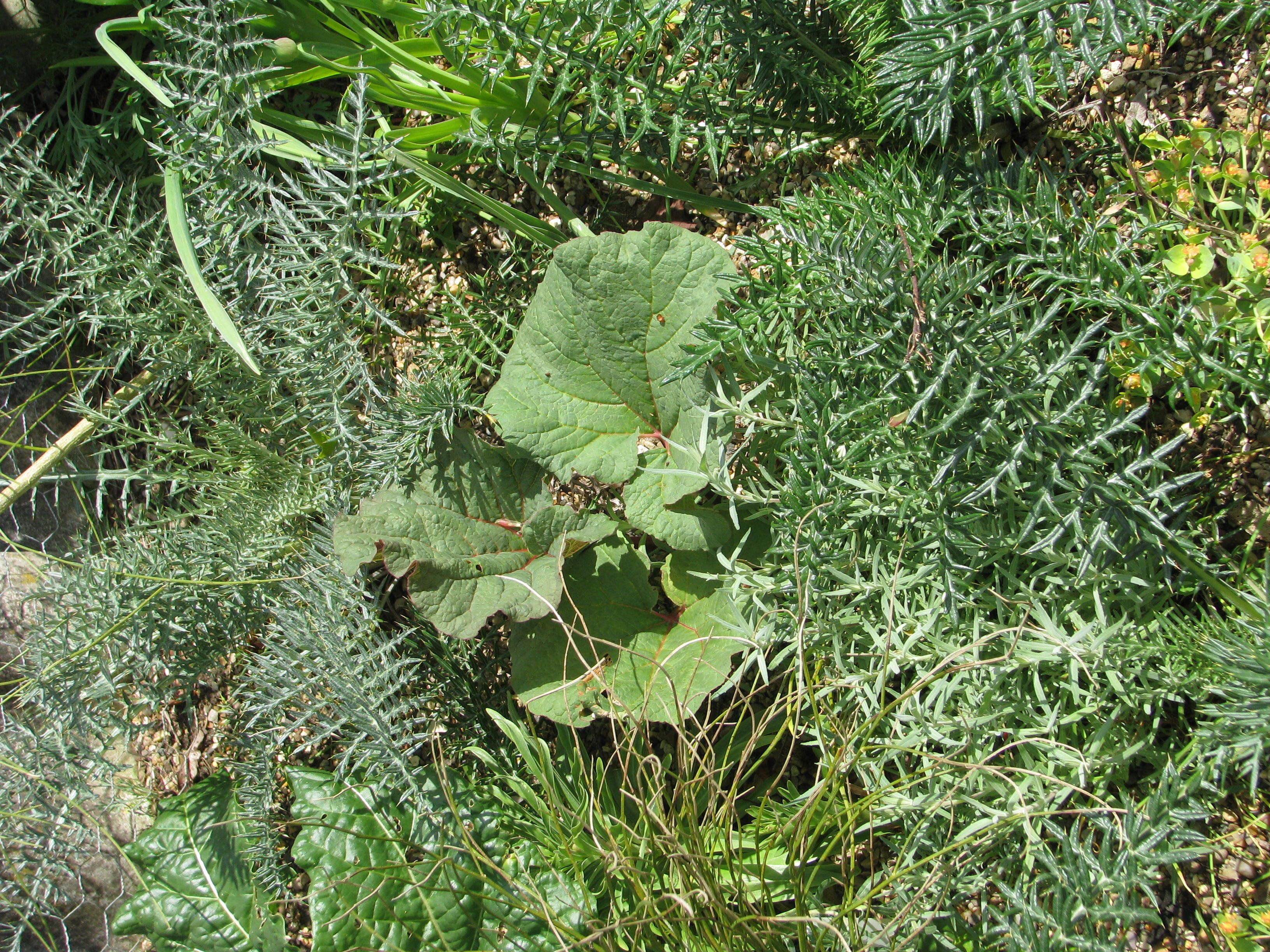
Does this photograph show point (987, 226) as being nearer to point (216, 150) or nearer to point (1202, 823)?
point (1202, 823)

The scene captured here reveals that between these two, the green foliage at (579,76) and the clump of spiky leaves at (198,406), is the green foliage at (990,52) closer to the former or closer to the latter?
the green foliage at (579,76)

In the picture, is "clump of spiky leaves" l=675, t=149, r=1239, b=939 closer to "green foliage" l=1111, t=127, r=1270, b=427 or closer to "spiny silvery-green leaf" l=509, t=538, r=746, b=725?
"green foliage" l=1111, t=127, r=1270, b=427

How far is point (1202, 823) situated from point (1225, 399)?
0.72m

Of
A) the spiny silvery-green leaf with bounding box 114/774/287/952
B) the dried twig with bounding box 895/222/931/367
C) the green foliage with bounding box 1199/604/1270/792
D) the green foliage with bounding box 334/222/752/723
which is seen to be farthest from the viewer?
the spiny silvery-green leaf with bounding box 114/774/287/952

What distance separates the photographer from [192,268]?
5.90ft

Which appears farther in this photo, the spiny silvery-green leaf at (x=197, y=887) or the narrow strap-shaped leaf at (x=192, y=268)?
the spiny silvery-green leaf at (x=197, y=887)

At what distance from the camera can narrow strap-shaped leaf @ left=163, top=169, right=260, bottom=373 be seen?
176 cm

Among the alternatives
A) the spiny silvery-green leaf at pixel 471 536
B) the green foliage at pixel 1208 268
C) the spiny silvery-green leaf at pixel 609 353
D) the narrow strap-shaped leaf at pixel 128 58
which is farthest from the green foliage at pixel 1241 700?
the narrow strap-shaped leaf at pixel 128 58

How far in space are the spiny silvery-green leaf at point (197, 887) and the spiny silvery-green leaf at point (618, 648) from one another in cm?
89

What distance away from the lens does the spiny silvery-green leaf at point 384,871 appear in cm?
180

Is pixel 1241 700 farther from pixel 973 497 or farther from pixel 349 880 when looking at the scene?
pixel 349 880

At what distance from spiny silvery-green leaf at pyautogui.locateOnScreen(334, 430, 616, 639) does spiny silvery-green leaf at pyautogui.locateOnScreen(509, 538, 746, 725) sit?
0.09 m

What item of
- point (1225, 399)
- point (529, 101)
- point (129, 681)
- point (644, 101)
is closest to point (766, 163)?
point (644, 101)

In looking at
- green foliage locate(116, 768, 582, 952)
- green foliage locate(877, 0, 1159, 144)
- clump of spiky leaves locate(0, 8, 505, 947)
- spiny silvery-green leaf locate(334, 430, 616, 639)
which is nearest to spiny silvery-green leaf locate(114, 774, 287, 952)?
green foliage locate(116, 768, 582, 952)
